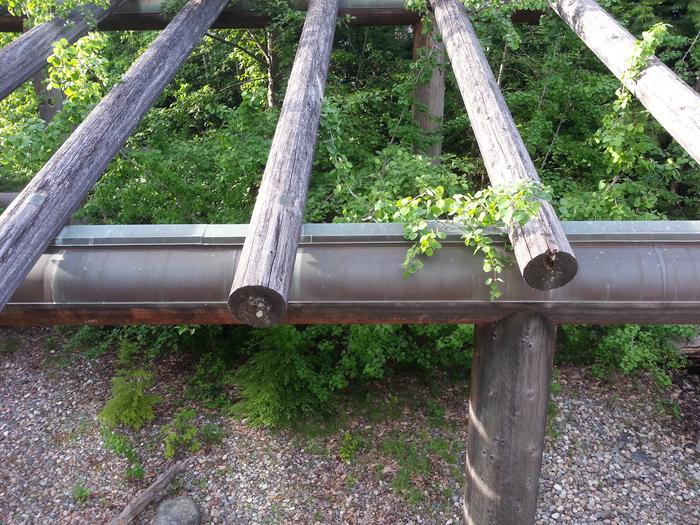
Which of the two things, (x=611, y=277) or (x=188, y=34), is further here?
(x=188, y=34)

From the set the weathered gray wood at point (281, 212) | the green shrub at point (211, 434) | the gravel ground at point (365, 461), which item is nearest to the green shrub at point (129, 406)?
the gravel ground at point (365, 461)

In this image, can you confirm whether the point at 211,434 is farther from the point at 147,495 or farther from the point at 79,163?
the point at 79,163

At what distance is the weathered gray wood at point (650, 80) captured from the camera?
8.80 ft

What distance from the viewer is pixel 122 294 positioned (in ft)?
8.21

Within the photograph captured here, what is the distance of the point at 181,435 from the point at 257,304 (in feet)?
14.0

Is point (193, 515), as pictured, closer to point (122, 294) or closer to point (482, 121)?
point (122, 294)

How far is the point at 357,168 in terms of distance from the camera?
516 centimetres

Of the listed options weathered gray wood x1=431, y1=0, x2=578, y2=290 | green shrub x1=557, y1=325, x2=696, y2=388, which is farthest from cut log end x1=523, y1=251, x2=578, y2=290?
green shrub x1=557, y1=325, x2=696, y2=388

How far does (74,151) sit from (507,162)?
232 centimetres

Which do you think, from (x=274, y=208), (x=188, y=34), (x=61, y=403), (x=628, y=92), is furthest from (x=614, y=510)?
(x=61, y=403)

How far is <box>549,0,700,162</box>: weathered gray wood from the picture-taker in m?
2.68

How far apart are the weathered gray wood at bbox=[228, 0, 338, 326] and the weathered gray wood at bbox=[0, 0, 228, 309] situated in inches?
38.8

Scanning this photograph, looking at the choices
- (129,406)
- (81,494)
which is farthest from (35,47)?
(81,494)

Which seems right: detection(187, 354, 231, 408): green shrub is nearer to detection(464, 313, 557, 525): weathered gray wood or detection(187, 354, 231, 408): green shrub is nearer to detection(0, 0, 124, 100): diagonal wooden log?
detection(464, 313, 557, 525): weathered gray wood
